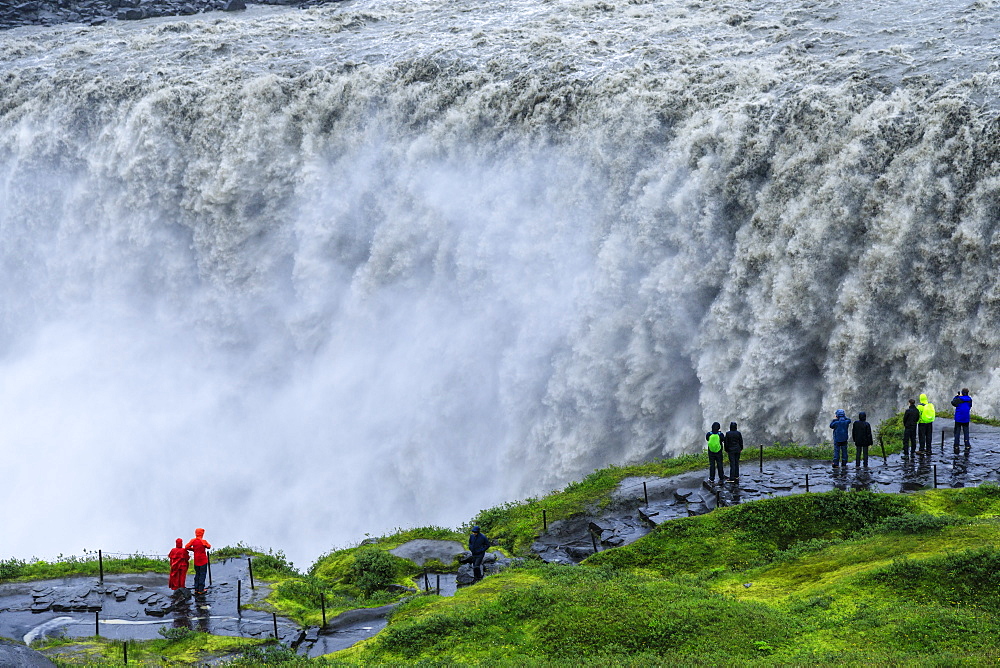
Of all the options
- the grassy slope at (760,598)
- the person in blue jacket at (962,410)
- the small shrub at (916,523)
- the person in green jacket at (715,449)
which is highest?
the person in blue jacket at (962,410)

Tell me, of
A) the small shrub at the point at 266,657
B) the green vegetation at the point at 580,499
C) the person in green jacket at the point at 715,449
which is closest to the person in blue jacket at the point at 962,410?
the green vegetation at the point at 580,499

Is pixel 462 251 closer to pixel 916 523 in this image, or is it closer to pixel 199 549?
pixel 199 549

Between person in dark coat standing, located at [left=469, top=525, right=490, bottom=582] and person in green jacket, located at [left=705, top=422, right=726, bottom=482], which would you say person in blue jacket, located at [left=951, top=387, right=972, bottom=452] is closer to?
person in green jacket, located at [left=705, top=422, right=726, bottom=482]

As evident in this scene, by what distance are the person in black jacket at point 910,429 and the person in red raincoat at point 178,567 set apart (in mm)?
17679

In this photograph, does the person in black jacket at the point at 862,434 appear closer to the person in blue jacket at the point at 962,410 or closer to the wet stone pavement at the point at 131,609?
the person in blue jacket at the point at 962,410

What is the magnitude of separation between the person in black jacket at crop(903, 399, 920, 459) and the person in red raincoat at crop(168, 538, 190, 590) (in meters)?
17.7

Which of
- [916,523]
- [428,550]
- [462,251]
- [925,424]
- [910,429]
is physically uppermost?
[462,251]

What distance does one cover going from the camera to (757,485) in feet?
82.6

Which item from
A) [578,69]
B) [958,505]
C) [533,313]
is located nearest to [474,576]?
[958,505]

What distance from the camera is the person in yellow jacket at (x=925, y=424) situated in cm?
2423

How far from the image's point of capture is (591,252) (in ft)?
120

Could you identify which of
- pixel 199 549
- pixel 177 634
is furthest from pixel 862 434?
pixel 177 634

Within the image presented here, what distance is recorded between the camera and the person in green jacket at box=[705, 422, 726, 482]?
2466 cm

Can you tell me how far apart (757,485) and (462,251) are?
18058 millimetres
